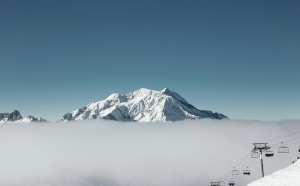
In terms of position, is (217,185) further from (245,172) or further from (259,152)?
(245,172)

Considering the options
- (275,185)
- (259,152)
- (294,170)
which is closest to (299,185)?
(275,185)

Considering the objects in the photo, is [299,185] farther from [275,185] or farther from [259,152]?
[259,152]

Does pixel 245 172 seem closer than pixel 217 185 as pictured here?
Yes

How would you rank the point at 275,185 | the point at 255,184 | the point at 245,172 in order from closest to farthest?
1. the point at 275,185
2. the point at 255,184
3. the point at 245,172

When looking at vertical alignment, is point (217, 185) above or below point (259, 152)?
below

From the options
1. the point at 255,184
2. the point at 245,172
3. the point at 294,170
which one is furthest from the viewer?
the point at 245,172

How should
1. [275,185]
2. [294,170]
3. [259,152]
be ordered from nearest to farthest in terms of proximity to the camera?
1. [275,185]
2. [294,170]
3. [259,152]

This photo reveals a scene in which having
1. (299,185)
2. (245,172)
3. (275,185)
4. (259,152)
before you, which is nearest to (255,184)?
(275,185)

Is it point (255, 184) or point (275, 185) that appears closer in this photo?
point (275, 185)

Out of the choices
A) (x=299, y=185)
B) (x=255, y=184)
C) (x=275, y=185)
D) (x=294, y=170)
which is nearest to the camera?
(x=299, y=185)
